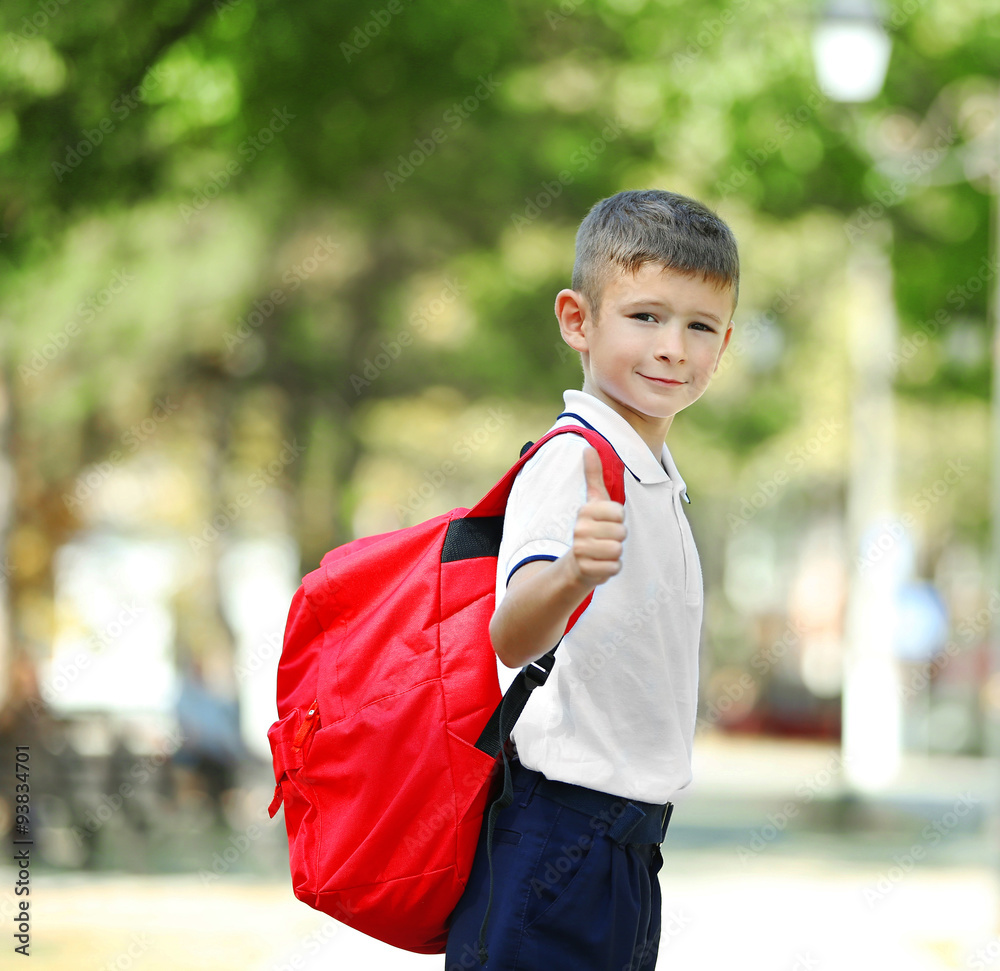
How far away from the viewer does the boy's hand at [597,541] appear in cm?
173

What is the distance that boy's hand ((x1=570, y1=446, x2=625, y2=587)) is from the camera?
1.73 m

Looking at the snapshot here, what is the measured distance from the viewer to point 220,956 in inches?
266

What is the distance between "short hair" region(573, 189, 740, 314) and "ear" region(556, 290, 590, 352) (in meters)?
0.02

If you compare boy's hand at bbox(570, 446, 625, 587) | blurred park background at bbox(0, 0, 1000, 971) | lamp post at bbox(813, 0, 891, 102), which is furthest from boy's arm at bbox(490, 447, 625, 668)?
lamp post at bbox(813, 0, 891, 102)

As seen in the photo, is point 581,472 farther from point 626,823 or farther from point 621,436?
point 626,823

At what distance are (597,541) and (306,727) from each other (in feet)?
2.05

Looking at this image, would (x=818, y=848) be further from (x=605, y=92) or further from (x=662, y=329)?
(x=662, y=329)

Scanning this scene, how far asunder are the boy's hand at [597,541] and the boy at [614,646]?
90mm

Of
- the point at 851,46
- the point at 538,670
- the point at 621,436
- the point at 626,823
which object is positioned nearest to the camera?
the point at 538,670

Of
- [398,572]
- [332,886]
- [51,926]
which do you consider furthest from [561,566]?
[51,926]

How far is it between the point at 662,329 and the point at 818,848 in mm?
10729

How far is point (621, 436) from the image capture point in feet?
6.95

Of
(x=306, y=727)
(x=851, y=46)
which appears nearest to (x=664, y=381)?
(x=306, y=727)

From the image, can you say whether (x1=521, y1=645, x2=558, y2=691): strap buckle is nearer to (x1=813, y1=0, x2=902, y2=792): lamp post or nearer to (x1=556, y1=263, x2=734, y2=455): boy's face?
(x1=556, y1=263, x2=734, y2=455): boy's face
